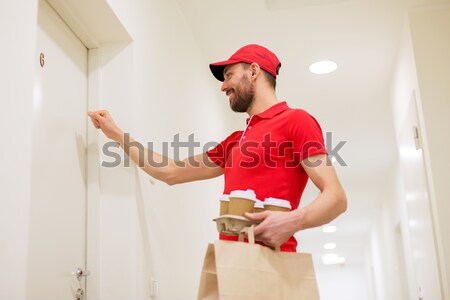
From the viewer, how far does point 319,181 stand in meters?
1.34

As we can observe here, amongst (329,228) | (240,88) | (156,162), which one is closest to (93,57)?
(156,162)

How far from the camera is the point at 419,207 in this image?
8.61 ft

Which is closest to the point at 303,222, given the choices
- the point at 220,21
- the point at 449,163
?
the point at 449,163

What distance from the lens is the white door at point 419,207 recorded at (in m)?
2.40

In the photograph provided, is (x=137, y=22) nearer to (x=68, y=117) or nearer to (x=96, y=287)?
(x=68, y=117)

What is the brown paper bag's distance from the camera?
112 cm

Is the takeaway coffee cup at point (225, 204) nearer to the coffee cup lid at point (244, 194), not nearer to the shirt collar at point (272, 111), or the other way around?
the coffee cup lid at point (244, 194)

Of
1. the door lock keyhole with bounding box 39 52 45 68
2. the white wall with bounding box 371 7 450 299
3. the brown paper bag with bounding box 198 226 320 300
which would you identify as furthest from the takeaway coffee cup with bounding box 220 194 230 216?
the white wall with bounding box 371 7 450 299

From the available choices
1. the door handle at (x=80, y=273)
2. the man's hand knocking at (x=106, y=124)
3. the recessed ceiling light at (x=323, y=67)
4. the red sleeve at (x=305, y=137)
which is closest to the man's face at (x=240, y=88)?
the red sleeve at (x=305, y=137)

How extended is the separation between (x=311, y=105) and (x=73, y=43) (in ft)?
7.78

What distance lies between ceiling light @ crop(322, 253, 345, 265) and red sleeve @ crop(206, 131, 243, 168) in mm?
8218

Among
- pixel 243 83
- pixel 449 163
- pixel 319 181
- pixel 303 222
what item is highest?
pixel 243 83

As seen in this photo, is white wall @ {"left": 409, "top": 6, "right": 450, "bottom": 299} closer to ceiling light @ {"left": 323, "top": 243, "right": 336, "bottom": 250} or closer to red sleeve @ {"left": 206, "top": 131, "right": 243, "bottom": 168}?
red sleeve @ {"left": 206, "top": 131, "right": 243, "bottom": 168}

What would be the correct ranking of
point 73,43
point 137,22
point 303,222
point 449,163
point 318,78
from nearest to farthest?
point 303,222 → point 73,43 → point 137,22 → point 449,163 → point 318,78
